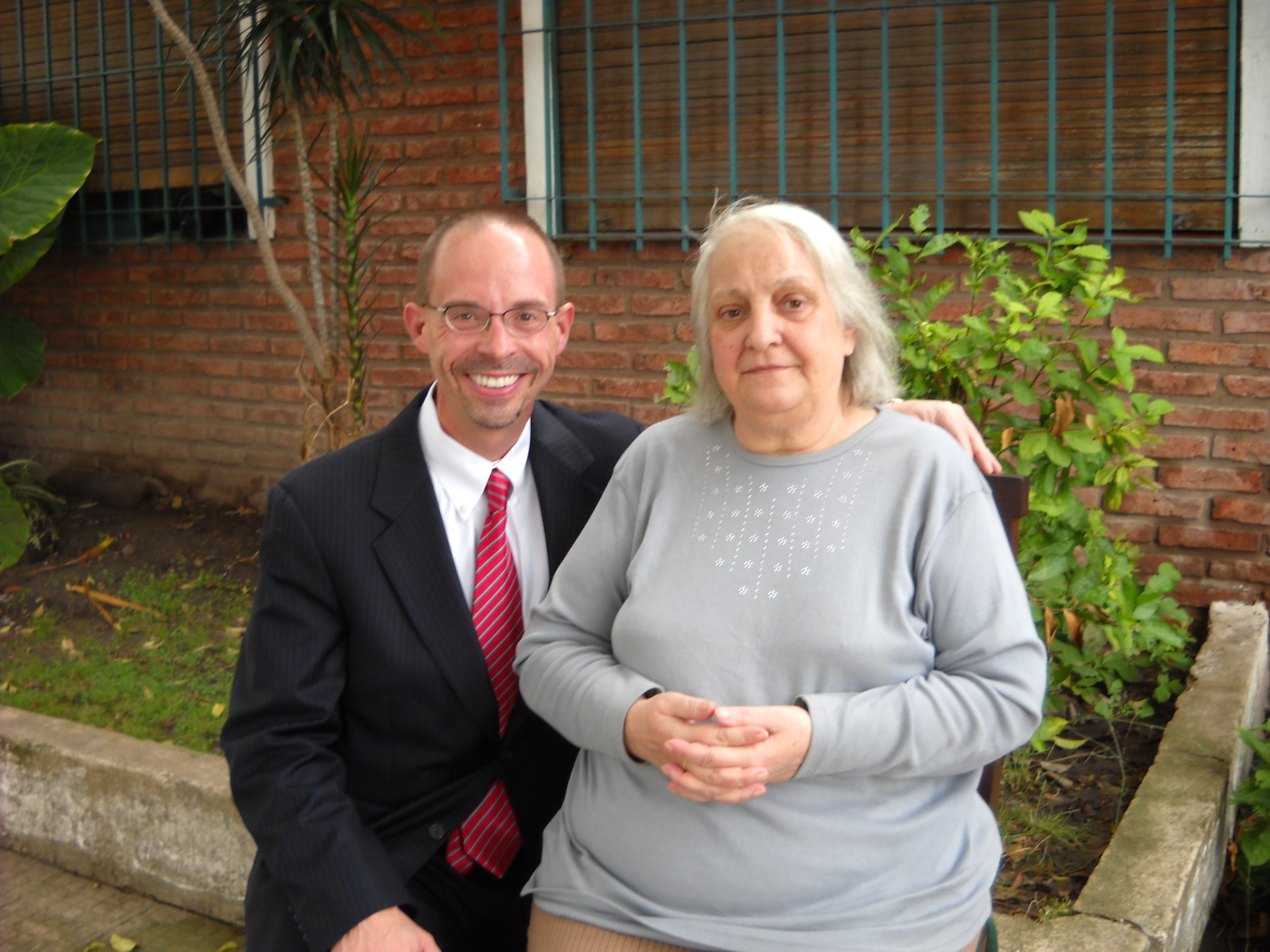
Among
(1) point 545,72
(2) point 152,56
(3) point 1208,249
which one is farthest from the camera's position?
(2) point 152,56

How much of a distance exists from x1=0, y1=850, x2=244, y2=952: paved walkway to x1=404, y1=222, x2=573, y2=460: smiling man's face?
5.90 feet

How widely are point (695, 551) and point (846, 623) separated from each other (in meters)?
0.28

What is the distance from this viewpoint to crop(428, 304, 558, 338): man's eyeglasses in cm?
224

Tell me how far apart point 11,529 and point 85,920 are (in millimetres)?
2403

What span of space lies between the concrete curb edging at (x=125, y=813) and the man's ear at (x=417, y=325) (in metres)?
1.42

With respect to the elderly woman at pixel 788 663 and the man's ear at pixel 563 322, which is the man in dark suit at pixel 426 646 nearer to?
the man's ear at pixel 563 322

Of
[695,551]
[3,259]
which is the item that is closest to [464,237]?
[695,551]

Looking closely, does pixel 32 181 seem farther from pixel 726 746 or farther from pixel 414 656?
pixel 726 746

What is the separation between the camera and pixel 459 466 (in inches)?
88.7

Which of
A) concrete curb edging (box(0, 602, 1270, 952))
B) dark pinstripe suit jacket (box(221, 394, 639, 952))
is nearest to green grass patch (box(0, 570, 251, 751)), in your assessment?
concrete curb edging (box(0, 602, 1270, 952))

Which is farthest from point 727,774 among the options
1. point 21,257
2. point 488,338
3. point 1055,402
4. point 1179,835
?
point 21,257

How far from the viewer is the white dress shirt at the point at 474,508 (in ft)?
7.34

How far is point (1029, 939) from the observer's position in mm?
2240

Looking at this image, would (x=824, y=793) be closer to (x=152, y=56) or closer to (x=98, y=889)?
(x=98, y=889)
